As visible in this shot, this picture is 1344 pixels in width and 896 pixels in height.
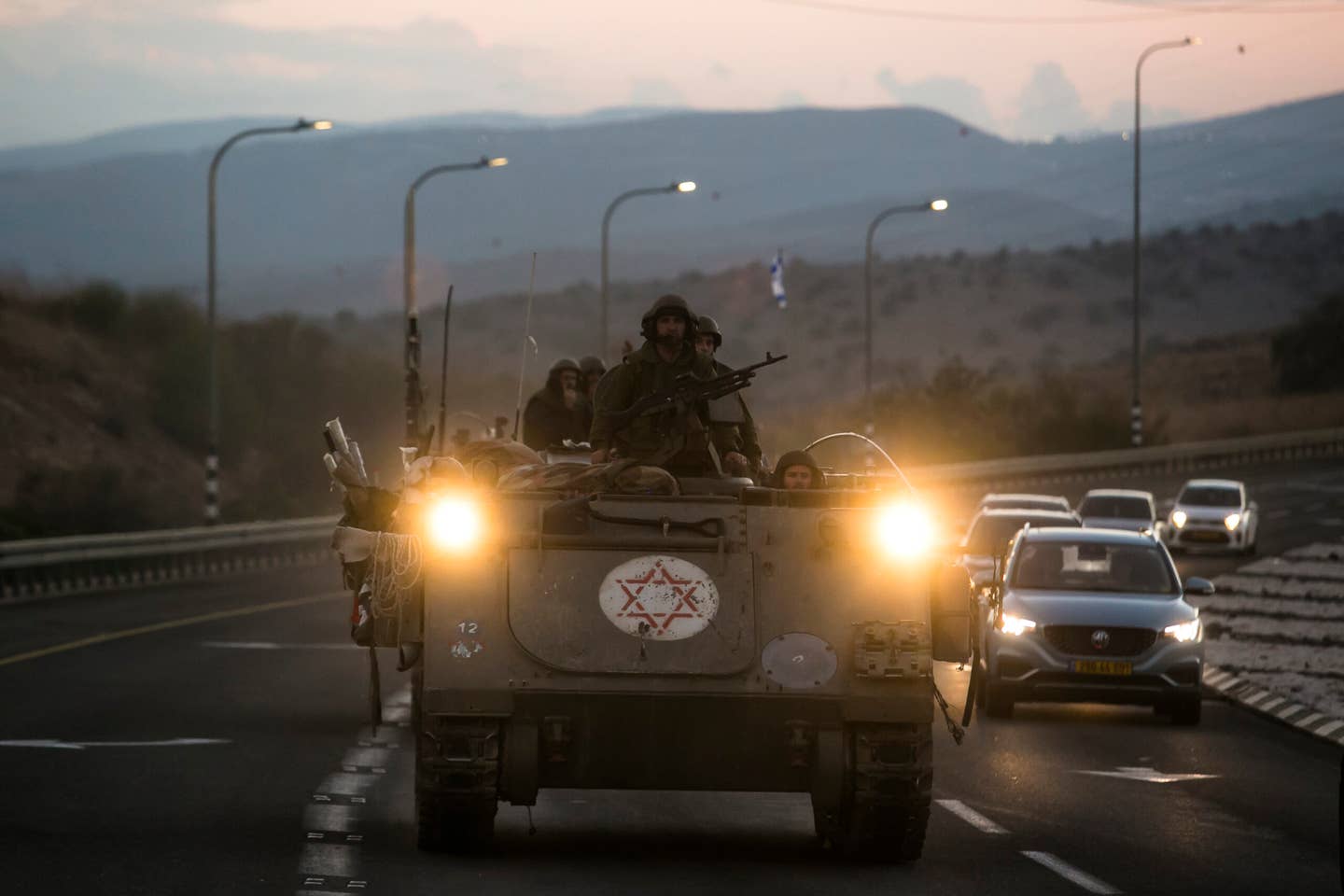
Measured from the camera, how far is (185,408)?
74.6 metres

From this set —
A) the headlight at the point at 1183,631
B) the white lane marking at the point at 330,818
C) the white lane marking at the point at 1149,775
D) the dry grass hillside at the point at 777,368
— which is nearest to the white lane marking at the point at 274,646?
the dry grass hillside at the point at 777,368

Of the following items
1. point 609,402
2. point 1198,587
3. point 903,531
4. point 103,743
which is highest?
point 609,402

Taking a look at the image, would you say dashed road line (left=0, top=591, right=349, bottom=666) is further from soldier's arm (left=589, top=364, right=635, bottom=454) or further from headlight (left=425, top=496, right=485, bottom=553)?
headlight (left=425, top=496, right=485, bottom=553)

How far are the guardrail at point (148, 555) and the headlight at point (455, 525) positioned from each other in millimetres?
26142

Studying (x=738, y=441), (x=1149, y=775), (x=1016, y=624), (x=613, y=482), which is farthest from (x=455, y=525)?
(x=1016, y=624)

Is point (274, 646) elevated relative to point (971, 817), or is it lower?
lower

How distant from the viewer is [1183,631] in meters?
21.5

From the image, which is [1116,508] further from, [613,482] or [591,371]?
[613,482]

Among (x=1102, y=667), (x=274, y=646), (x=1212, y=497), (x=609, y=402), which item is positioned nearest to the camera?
(x=609, y=402)

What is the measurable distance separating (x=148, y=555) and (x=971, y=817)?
3080 centimetres

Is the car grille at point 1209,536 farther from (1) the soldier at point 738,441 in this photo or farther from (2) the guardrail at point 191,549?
(1) the soldier at point 738,441

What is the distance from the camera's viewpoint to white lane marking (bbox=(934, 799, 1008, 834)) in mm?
14156

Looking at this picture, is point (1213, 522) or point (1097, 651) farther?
point (1213, 522)

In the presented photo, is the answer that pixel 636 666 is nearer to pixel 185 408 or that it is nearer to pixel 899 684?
pixel 899 684
